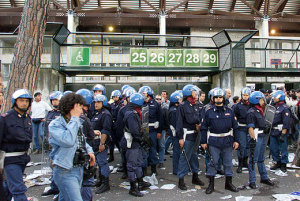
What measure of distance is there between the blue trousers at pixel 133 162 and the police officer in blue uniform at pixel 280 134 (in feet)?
12.3

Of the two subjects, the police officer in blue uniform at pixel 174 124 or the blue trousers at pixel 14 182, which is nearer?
the blue trousers at pixel 14 182

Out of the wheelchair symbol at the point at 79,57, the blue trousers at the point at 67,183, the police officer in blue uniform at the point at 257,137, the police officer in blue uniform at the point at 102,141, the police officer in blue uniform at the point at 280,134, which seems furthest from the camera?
the wheelchair symbol at the point at 79,57

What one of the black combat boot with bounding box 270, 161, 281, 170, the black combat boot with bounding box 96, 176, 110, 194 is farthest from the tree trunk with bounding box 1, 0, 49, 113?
the black combat boot with bounding box 270, 161, 281, 170

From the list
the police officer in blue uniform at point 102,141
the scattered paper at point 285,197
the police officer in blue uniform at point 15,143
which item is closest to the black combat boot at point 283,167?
the scattered paper at point 285,197

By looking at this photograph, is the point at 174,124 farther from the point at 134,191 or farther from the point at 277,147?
the point at 277,147

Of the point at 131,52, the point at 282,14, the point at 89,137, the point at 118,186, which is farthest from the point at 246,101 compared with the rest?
the point at 282,14

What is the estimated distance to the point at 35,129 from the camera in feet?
29.8

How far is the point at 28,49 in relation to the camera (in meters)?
5.79

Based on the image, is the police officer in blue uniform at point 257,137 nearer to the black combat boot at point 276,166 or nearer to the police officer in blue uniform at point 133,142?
the black combat boot at point 276,166

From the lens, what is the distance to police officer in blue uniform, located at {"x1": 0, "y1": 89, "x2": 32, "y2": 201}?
12.4 feet

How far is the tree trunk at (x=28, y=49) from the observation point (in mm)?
5719

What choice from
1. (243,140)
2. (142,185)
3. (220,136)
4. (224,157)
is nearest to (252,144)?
(224,157)

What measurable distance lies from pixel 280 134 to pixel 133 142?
401 centimetres

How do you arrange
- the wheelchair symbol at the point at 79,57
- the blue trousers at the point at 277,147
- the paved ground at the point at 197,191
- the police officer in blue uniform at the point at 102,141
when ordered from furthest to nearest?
the wheelchair symbol at the point at 79,57 < the blue trousers at the point at 277,147 < the police officer in blue uniform at the point at 102,141 < the paved ground at the point at 197,191
